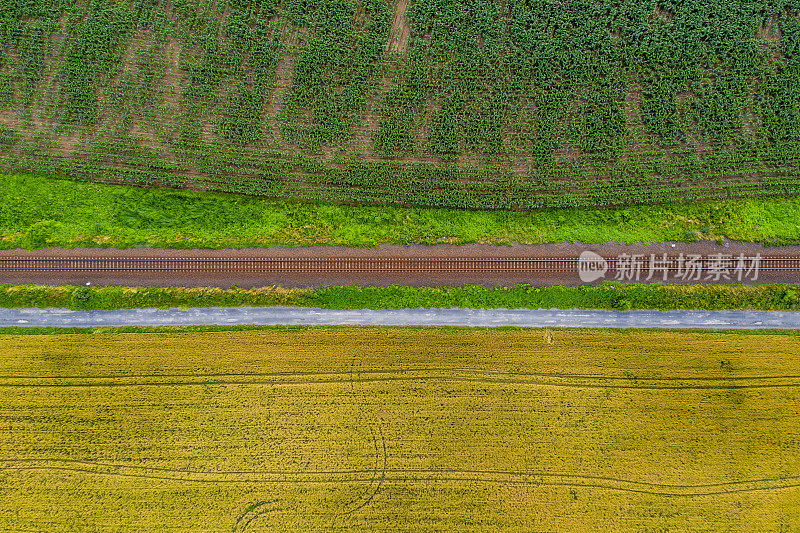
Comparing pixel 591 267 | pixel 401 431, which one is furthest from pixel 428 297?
pixel 591 267

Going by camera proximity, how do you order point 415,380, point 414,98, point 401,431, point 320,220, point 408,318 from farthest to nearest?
point 414,98 → point 320,220 → point 408,318 → point 415,380 → point 401,431

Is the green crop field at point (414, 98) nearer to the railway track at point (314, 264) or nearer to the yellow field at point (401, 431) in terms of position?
the railway track at point (314, 264)

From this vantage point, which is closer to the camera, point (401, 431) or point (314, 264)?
point (401, 431)

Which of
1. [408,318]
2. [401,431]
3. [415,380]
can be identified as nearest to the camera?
[401,431]

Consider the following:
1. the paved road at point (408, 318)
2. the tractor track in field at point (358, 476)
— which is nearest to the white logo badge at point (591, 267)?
the paved road at point (408, 318)

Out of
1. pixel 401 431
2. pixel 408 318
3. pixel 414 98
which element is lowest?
pixel 401 431

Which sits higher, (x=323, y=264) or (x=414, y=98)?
(x=414, y=98)

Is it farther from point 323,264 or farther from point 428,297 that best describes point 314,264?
point 428,297

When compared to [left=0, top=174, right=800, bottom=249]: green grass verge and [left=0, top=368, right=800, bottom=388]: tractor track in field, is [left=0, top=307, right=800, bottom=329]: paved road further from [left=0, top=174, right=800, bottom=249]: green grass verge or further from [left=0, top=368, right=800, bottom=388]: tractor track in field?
[left=0, top=174, right=800, bottom=249]: green grass verge
